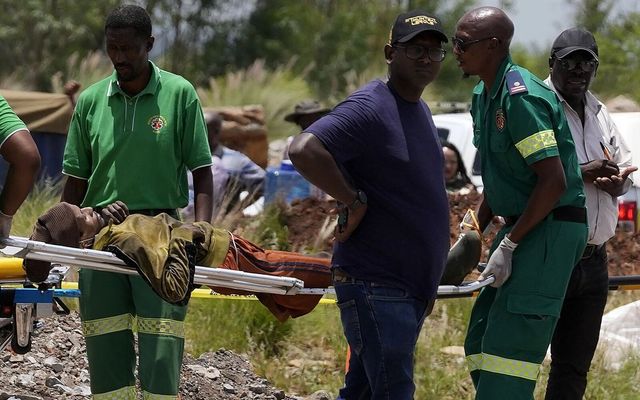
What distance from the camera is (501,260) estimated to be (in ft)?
19.1

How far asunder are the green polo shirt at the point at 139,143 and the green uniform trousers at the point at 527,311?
149cm

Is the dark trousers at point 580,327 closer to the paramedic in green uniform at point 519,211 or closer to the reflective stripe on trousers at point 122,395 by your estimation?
the paramedic in green uniform at point 519,211

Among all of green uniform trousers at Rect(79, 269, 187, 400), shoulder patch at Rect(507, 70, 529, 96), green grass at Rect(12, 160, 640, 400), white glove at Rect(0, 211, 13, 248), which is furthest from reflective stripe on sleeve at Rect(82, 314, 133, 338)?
green grass at Rect(12, 160, 640, 400)

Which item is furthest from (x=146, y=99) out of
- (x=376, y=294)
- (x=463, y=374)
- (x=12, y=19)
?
(x=12, y=19)

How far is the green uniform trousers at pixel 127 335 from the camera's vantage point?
580 cm

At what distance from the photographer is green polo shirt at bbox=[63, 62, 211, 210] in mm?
5910

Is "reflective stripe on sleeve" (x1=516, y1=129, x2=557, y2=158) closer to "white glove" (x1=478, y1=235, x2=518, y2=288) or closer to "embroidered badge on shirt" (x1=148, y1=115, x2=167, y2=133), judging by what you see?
"white glove" (x1=478, y1=235, x2=518, y2=288)

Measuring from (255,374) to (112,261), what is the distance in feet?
9.82

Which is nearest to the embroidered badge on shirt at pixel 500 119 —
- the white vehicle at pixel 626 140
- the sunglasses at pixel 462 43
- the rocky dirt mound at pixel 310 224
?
the sunglasses at pixel 462 43

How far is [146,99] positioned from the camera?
5.99 metres

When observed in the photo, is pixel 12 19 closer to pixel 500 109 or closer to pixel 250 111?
pixel 250 111

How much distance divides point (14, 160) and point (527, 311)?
7.38ft

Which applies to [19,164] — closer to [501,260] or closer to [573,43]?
[501,260]

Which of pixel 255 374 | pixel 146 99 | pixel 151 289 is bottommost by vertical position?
pixel 255 374
